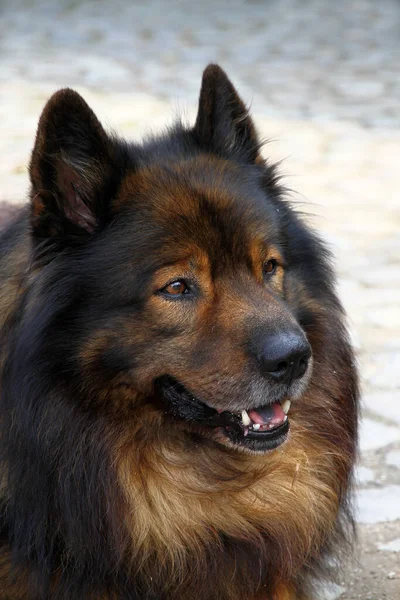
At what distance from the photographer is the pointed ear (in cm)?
324

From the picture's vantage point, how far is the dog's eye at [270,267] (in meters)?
3.58

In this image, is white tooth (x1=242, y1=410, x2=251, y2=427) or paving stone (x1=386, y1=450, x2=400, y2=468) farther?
paving stone (x1=386, y1=450, x2=400, y2=468)

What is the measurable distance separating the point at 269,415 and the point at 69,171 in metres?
1.08

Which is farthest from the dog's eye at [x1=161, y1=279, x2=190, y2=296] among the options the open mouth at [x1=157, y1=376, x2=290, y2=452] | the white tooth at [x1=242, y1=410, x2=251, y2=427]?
the white tooth at [x1=242, y1=410, x2=251, y2=427]

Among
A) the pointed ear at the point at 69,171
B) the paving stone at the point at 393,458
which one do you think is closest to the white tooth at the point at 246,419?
the pointed ear at the point at 69,171

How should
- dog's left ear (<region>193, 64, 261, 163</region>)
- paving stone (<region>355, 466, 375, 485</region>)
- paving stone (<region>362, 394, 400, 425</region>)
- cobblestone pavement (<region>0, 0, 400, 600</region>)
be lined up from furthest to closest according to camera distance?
1. paving stone (<region>362, 394, 400, 425</region>)
2. cobblestone pavement (<region>0, 0, 400, 600</region>)
3. paving stone (<region>355, 466, 375, 485</region>)
4. dog's left ear (<region>193, 64, 261, 163</region>)

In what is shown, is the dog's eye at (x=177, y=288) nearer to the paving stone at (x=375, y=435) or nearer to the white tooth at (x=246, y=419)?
the white tooth at (x=246, y=419)

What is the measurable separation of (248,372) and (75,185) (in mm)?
844

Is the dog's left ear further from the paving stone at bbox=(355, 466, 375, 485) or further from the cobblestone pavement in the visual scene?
the paving stone at bbox=(355, 466, 375, 485)

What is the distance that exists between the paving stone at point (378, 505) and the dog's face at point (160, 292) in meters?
1.13

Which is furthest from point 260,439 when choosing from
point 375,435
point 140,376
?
point 375,435

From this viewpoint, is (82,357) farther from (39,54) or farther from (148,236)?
(39,54)

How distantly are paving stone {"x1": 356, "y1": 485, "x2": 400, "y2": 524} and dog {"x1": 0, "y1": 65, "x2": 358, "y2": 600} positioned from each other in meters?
0.86

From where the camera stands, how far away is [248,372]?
3297 mm
